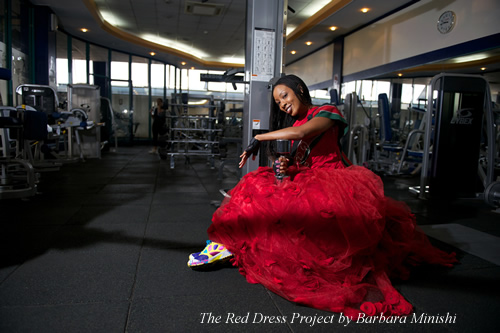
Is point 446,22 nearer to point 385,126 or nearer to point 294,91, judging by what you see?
point 385,126

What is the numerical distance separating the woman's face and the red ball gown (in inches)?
4.0

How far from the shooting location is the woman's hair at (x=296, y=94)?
5.94ft

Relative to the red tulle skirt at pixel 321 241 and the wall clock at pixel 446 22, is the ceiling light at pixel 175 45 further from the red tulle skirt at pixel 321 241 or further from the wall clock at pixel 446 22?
the red tulle skirt at pixel 321 241

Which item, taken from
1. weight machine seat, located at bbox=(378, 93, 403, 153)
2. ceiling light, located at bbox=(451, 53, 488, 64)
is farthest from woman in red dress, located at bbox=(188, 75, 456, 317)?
ceiling light, located at bbox=(451, 53, 488, 64)

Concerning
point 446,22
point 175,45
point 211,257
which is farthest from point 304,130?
point 175,45

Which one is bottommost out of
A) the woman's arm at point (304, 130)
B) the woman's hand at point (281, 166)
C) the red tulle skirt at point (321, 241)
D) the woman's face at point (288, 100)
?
the red tulle skirt at point (321, 241)

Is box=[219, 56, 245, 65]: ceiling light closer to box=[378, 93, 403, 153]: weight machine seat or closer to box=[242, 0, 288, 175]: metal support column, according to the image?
box=[378, 93, 403, 153]: weight machine seat

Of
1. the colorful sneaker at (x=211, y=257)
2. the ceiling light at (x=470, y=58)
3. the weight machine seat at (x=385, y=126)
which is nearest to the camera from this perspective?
the colorful sneaker at (x=211, y=257)

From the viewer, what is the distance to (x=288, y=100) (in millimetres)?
1810

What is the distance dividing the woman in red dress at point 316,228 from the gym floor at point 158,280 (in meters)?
0.09

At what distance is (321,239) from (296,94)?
0.79 metres

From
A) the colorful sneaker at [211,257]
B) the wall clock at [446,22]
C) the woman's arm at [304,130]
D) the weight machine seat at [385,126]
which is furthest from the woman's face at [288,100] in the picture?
the wall clock at [446,22]

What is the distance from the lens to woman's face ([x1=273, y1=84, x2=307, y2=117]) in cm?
181

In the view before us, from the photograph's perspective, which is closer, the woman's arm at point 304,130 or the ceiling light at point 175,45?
the woman's arm at point 304,130
